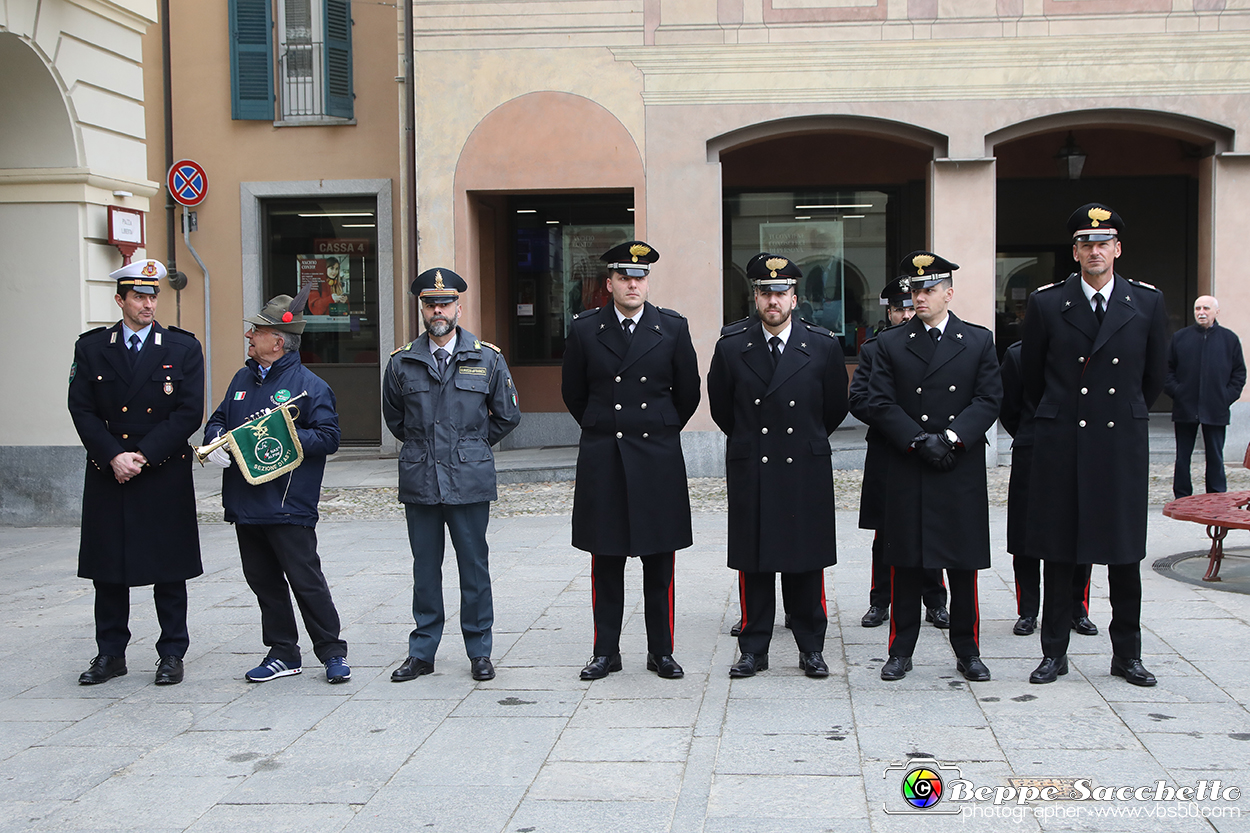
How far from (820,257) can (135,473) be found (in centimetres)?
1082

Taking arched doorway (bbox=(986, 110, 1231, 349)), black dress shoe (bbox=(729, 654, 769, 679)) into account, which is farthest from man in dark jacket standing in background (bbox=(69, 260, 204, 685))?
arched doorway (bbox=(986, 110, 1231, 349))

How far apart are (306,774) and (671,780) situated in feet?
4.48

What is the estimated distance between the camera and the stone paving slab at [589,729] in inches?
159

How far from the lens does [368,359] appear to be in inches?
601

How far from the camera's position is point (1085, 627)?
6.25 meters

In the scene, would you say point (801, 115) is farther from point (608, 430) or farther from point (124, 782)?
point (124, 782)

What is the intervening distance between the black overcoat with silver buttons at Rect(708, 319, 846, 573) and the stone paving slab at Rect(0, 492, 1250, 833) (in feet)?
2.09

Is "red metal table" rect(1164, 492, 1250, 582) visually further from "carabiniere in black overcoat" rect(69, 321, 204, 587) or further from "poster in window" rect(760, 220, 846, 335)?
"poster in window" rect(760, 220, 846, 335)

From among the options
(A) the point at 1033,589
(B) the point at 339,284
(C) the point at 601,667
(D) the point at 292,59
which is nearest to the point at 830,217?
(B) the point at 339,284

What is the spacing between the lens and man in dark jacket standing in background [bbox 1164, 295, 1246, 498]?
996cm

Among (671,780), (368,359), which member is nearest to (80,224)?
(368,359)

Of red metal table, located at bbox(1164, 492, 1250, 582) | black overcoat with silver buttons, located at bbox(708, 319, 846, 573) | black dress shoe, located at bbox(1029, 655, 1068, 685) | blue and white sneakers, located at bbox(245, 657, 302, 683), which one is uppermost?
black overcoat with silver buttons, located at bbox(708, 319, 846, 573)

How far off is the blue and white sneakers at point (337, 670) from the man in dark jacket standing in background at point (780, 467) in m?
1.85

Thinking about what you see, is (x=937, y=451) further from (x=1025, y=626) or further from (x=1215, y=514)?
(x=1215, y=514)
